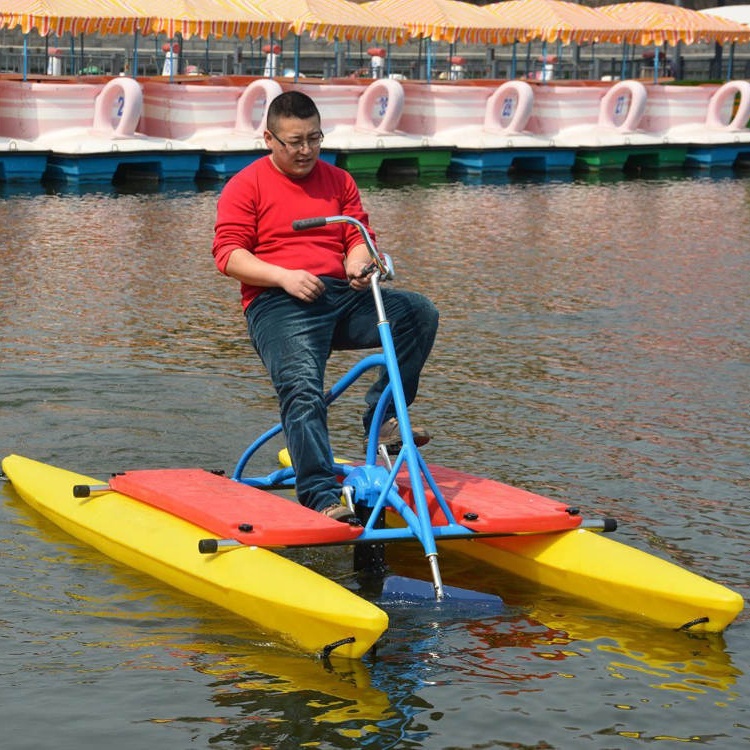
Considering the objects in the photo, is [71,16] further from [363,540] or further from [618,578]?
[618,578]

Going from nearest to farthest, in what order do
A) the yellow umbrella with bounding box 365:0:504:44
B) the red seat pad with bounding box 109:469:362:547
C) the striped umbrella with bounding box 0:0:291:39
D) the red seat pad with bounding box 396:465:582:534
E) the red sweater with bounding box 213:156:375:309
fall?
the red seat pad with bounding box 109:469:362:547 < the red seat pad with bounding box 396:465:582:534 < the red sweater with bounding box 213:156:375:309 < the striped umbrella with bounding box 0:0:291:39 < the yellow umbrella with bounding box 365:0:504:44

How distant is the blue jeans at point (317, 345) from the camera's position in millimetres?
5730

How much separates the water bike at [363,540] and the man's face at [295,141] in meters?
0.28

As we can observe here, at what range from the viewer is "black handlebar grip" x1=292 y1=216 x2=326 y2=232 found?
578 centimetres

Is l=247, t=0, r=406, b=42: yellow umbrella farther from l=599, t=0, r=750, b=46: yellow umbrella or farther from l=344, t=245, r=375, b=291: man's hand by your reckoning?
l=344, t=245, r=375, b=291: man's hand

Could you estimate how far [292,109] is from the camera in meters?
5.89

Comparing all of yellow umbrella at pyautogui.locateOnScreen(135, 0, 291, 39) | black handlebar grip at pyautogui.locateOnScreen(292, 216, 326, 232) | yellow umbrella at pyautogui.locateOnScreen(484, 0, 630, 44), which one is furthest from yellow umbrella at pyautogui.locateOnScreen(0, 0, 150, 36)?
black handlebar grip at pyautogui.locateOnScreen(292, 216, 326, 232)

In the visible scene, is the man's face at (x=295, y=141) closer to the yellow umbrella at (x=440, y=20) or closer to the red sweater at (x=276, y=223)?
the red sweater at (x=276, y=223)

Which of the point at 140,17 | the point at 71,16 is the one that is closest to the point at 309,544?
the point at 71,16

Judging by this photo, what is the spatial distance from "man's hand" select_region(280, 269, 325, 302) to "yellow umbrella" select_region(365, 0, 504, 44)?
22545 mm

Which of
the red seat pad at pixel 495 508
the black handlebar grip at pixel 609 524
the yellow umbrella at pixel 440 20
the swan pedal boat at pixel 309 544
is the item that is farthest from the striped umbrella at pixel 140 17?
the black handlebar grip at pixel 609 524

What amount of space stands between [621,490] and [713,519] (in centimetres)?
57

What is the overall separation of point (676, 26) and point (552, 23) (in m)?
2.68

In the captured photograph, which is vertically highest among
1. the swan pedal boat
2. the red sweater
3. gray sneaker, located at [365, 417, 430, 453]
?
the red sweater
